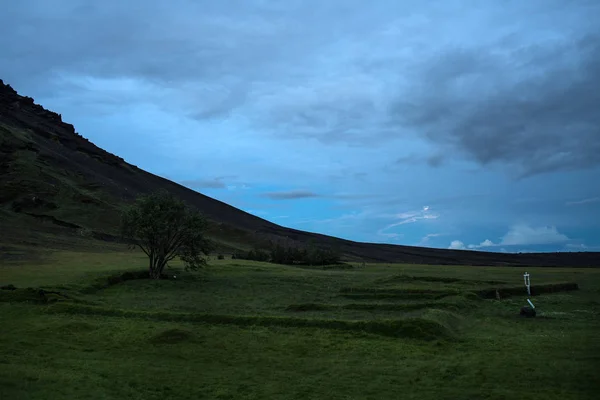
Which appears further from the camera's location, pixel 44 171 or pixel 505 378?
pixel 44 171

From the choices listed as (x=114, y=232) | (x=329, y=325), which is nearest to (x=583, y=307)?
(x=329, y=325)

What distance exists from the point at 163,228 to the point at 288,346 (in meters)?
34.8

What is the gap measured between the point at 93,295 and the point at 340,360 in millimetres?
28212

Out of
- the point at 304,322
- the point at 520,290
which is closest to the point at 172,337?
the point at 304,322

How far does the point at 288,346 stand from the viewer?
90.0 ft

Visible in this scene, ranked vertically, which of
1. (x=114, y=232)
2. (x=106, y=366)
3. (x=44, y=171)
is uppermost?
(x=44, y=171)

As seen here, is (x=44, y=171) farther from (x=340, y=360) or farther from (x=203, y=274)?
(x=340, y=360)

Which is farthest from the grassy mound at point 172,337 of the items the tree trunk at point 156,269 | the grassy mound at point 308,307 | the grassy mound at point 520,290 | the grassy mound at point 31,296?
the grassy mound at point 520,290

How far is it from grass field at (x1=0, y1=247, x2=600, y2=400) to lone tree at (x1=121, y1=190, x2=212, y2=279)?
33.8ft

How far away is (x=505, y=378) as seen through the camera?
68.3ft

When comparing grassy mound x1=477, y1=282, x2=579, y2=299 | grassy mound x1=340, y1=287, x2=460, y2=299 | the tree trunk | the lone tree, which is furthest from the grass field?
the lone tree

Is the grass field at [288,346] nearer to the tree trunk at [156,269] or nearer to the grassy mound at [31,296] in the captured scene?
the grassy mound at [31,296]

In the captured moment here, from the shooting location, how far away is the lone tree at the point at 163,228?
191ft

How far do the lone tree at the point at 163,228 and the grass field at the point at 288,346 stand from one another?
1032 centimetres
